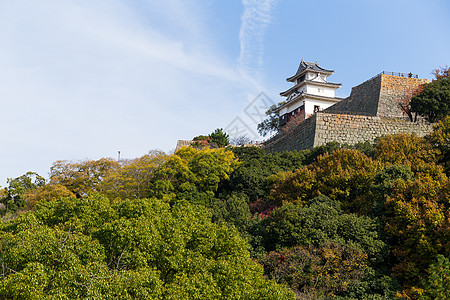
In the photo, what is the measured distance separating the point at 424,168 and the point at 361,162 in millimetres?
1911

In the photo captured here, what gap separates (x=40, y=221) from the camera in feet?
29.0

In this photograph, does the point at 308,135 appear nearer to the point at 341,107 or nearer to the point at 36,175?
the point at 341,107

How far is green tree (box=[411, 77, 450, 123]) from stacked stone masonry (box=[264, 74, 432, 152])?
749mm

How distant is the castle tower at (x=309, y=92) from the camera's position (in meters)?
30.5

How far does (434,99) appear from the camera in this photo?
2112 cm

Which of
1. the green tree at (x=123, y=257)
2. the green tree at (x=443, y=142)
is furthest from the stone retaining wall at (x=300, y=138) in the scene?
the green tree at (x=123, y=257)

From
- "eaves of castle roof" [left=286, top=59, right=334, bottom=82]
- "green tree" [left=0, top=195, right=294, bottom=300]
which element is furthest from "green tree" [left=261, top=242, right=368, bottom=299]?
"eaves of castle roof" [left=286, top=59, right=334, bottom=82]

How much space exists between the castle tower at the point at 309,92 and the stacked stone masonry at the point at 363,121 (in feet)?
12.7

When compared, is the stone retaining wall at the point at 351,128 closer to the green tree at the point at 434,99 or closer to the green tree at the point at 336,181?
the green tree at the point at 434,99

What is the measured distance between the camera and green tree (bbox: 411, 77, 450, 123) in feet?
69.4

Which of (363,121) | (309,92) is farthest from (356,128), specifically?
(309,92)

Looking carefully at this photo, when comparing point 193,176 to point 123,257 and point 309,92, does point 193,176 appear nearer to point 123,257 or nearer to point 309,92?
point 123,257

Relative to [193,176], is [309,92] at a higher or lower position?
higher

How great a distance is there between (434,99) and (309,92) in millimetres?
11123
